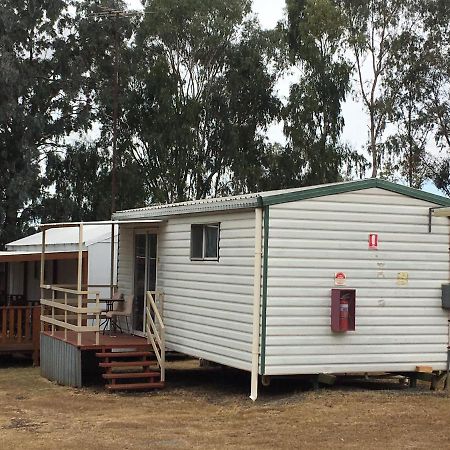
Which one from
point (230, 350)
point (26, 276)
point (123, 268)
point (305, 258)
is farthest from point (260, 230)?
point (26, 276)

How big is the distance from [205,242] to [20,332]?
17.3 ft

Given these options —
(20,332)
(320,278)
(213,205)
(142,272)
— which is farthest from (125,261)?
(320,278)

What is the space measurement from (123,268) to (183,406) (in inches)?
185

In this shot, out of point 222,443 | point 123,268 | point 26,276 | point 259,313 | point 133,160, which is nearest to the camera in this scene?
point 222,443

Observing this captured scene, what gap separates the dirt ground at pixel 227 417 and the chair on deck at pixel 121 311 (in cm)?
144

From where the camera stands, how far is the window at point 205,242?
11578mm

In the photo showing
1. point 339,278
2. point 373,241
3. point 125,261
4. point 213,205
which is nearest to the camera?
point 339,278

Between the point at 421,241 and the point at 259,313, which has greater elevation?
the point at 421,241

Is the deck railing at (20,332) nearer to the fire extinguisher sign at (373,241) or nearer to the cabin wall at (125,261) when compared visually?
the cabin wall at (125,261)

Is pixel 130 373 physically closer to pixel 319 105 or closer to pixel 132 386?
pixel 132 386

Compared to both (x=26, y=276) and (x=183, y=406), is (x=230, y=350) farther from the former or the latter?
(x=26, y=276)

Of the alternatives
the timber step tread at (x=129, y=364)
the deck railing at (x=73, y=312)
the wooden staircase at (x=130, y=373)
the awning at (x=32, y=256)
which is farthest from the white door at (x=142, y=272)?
the awning at (x=32, y=256)

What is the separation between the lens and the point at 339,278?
1065 cm

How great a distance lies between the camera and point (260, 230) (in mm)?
10258
